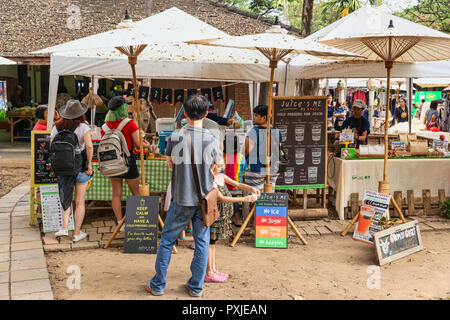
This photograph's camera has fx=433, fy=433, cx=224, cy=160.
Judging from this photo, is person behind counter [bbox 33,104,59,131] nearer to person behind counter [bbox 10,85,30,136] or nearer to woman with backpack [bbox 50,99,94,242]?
woman with backpack [bbox 50,99,94,242]

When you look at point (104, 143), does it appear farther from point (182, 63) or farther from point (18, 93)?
point (18, 93)

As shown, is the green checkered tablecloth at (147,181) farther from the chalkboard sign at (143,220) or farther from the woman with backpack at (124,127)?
the chalkboard sign at (143,220)

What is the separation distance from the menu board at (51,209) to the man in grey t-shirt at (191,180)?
2.24m

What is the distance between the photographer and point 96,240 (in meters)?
5.24

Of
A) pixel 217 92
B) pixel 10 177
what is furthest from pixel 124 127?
pixel 10 177

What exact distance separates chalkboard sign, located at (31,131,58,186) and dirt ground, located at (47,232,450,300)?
1.17 meters

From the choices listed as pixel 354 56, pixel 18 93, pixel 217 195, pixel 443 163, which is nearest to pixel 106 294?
pixel 217 195

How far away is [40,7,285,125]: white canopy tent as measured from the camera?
242 inches

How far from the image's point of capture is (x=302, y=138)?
6191 millimetres

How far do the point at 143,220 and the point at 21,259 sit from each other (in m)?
1.32

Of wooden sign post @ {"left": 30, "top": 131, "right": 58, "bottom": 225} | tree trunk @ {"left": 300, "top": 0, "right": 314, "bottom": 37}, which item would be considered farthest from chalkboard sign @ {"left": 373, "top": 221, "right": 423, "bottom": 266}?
tree trunk @ {"left": 300, "top": 0, "right": 314, "bottom": 37}

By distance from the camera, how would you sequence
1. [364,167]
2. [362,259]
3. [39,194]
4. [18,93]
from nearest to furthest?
[362,259], [39,194], [364,167], [18,93]

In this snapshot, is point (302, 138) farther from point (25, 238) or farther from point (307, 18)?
point (307, 18)
